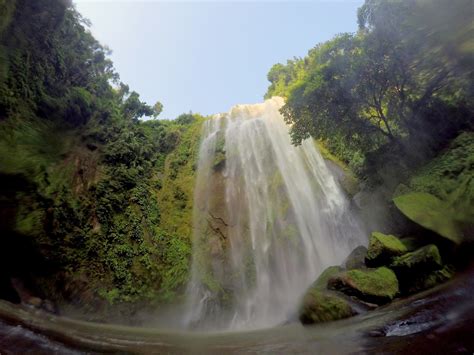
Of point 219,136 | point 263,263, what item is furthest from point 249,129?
point 263,263

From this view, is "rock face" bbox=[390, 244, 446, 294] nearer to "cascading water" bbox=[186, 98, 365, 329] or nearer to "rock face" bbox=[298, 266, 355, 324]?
"rock face" bbox=[298, 266, 355, 324]

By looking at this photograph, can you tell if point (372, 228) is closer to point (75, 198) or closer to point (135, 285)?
point (135, 285)

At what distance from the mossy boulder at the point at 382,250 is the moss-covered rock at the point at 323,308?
156cm

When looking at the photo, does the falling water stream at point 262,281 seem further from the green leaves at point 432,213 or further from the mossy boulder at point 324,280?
the mossy boulder at point 324,280

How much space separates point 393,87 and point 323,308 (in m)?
9.86

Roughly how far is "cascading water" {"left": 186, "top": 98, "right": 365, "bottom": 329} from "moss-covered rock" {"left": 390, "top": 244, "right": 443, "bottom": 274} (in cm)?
455

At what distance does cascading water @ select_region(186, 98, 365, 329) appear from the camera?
12711mm

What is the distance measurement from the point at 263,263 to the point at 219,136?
10429 mm

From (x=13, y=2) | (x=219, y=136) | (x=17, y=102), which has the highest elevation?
(x=219, y=136)

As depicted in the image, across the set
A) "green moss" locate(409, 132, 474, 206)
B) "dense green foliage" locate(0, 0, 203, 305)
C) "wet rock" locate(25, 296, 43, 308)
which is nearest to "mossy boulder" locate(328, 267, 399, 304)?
"green moss" locate(409, 132, 474, 206)

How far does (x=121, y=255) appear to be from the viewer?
533 inches

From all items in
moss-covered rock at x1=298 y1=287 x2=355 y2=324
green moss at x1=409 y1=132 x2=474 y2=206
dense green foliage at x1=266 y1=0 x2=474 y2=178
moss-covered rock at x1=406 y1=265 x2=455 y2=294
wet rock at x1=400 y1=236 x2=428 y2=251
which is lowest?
moss-covered rock at x1=298 y1=287 x2=355 y2=324

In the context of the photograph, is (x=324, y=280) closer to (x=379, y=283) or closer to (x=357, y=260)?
(x=357, y=260)

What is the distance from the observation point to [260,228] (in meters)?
15.4
